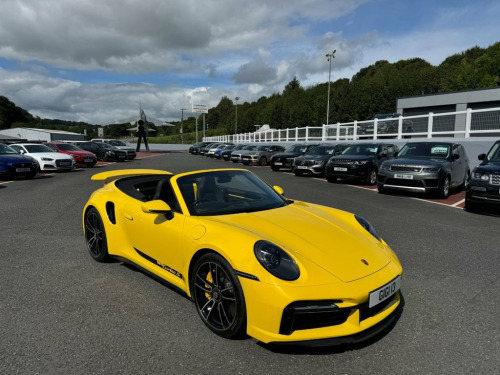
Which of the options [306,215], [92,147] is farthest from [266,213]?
[92,147]

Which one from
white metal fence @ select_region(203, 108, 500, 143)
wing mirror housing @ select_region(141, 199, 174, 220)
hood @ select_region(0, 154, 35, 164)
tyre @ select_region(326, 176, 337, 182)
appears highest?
white metal fence @ select_region(203, 108, 500, 143)

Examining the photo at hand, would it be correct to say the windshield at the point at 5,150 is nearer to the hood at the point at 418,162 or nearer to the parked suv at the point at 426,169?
the parked suv at the point at 426,169

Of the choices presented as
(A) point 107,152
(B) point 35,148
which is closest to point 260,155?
(A) point 107,152

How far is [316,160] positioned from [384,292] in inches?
523

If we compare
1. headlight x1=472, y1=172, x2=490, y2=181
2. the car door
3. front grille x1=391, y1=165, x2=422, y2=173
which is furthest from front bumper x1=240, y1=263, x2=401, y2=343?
front grille x1=391, y1=165, x2=422, y2=173

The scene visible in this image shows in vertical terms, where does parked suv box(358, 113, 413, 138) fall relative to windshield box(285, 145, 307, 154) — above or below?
above

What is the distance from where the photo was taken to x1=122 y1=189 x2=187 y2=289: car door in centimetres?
316

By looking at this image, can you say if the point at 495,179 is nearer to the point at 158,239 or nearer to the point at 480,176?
the point at 480,176

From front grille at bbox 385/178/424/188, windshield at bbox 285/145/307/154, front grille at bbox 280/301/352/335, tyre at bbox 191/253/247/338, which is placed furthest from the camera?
windshield at bbox 285/145/307/154

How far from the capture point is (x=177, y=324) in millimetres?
2939

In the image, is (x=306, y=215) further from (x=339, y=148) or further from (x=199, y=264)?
(x=339, y=148)

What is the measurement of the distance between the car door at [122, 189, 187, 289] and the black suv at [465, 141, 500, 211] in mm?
6944

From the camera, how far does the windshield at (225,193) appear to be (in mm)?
3418

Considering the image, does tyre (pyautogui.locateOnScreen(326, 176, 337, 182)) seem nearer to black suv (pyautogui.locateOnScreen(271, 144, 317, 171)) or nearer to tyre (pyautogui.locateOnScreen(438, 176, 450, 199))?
tyre (pyautogui.locateOnScreen(438, 176, 450, 199))
